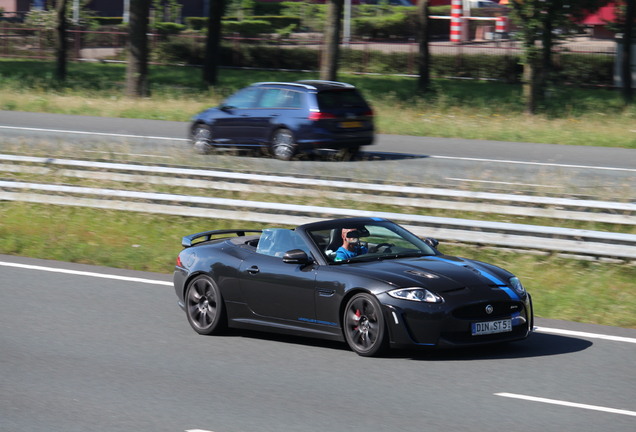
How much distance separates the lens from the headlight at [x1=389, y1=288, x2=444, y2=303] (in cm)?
853

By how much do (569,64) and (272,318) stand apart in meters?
34.9

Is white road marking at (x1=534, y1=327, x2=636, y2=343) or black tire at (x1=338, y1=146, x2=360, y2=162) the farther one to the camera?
black tire at (x1=338, y1=146, x2=360, y2=162)

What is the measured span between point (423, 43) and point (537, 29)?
26.0ft

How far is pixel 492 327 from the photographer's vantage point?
866 centimetres

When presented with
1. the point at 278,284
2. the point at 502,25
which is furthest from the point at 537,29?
the point at 502,25

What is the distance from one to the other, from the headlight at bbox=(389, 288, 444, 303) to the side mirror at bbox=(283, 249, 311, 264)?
980mm

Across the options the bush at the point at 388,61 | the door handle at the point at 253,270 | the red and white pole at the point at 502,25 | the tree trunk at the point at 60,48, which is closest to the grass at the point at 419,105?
the tree trunk at the point at 60,48

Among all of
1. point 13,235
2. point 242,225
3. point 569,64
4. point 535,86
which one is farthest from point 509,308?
point 569,64

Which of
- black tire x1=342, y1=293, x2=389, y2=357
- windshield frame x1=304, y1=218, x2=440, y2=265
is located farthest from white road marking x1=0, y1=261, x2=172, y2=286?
black tire x1=342, y1=293, x2=389, y2=357

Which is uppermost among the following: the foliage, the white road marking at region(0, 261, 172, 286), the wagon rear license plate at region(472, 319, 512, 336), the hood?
the foliage

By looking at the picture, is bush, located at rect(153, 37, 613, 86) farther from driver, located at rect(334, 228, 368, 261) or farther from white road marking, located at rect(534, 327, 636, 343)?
driver, located at rect(334, 228, 368, 261)

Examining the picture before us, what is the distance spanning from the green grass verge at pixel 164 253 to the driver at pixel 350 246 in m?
2.42

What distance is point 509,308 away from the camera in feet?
28.9

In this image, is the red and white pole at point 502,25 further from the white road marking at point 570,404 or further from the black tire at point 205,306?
the white road marking at point 570,404
